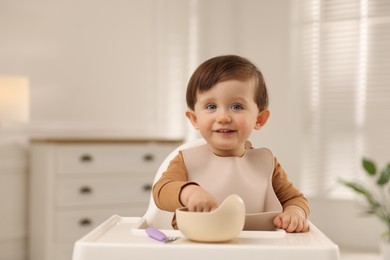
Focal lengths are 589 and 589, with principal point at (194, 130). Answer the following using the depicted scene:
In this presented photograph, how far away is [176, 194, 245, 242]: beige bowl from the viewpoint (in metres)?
0.95

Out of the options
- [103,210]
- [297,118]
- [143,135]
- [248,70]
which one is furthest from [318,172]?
[248,70]

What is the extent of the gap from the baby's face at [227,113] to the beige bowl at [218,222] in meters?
0.25

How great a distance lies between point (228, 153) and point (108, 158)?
2.94 metres

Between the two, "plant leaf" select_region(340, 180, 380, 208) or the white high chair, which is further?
"plant leaf" select_region(340, 180, 380, 208)

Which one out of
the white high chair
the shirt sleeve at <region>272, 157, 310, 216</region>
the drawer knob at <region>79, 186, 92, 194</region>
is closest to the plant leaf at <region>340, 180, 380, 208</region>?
the drawer knob at <region>79, 186, 92, 194</region>

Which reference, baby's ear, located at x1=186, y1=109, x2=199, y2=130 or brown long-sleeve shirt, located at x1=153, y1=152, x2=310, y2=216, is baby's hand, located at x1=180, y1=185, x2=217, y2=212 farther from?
baby's ear, located at x1=186, y1=109, x2=199, y2=130

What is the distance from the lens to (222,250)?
A: 92cm

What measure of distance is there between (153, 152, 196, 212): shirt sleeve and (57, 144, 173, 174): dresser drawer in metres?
2.81

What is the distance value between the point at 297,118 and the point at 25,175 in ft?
7.62

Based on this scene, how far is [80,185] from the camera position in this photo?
4016 millimetres

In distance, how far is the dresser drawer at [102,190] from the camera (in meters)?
3.96

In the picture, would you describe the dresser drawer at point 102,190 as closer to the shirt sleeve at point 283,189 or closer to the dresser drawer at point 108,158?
the dresser drawer at point 108,158

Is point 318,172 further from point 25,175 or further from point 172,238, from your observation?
point 172,238

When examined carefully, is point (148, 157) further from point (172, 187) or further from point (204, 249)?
point (204, 249)
